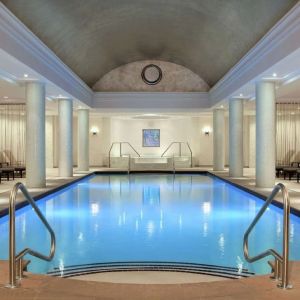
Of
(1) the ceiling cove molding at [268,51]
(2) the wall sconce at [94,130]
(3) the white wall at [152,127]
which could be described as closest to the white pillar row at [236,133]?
(1) the ceiling cove molding at [268,51]

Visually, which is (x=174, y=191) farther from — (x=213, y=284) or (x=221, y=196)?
(x=213, y=284)

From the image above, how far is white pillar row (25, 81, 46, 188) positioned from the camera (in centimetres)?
1318

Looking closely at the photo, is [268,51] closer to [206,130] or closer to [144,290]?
[144,290]

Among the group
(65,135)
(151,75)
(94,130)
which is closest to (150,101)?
(151,75)

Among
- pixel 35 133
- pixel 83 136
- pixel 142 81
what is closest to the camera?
pixel 35 133

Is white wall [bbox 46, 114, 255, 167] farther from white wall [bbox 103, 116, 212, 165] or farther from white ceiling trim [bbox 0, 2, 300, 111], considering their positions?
white ceiling trim [bbox 0, 2, 300, 111]

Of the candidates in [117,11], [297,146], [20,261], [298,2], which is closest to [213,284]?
[20,261]

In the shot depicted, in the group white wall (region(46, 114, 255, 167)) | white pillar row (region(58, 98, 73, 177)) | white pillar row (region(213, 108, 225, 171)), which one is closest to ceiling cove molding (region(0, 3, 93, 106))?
white pillar row (region(58, 98, 73, 177))

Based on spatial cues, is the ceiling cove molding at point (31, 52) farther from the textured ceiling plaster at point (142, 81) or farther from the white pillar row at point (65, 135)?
the textured ceiling plaster at point (142, 81)

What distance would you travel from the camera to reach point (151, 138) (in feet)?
96.0

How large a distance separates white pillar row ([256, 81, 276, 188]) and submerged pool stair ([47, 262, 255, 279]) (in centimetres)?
824

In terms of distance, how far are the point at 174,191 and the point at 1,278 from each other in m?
10.8

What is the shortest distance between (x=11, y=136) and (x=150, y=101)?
6640 millimetres

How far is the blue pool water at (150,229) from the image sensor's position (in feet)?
19.4
